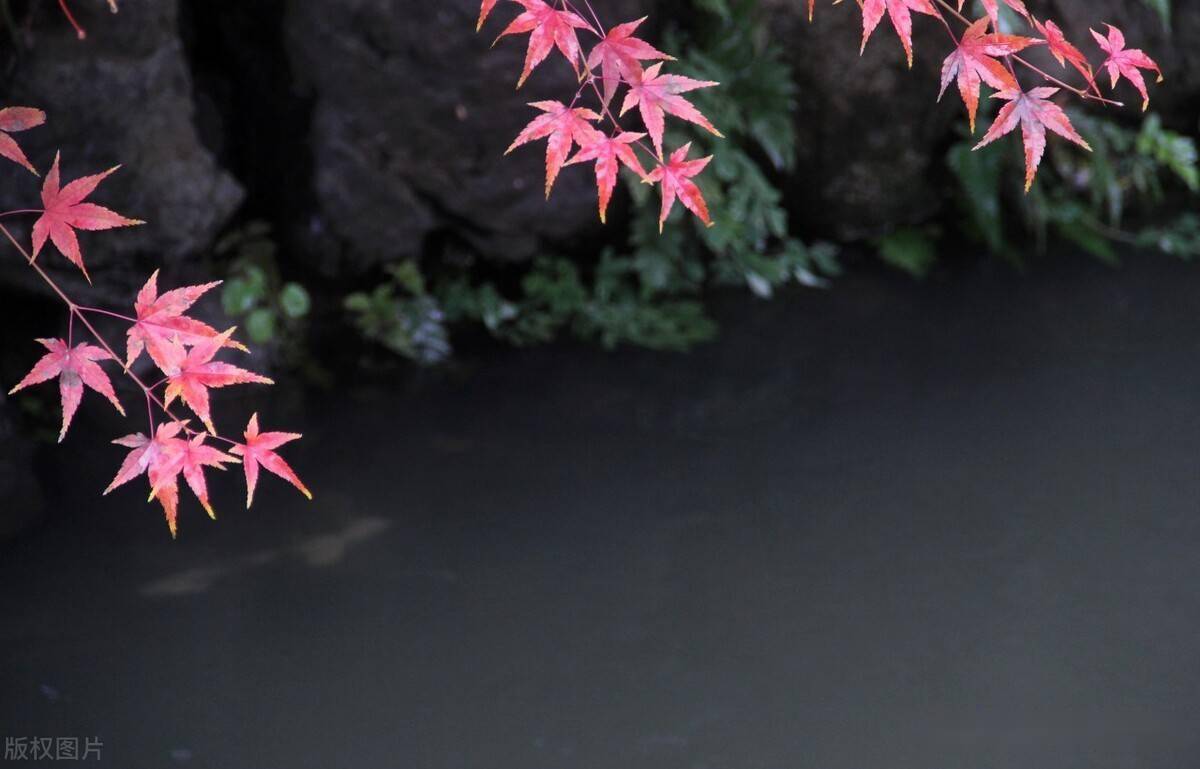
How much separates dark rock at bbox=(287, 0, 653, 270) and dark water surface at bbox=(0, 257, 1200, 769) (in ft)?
1.94

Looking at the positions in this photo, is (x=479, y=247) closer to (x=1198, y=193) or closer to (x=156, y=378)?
(x=156, y=378)

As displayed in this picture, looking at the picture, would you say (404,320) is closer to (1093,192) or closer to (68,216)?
(68,216)

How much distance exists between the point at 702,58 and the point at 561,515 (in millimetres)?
2117

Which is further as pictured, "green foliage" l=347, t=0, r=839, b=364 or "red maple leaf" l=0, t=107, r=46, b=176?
"green foliage" l=347, t=0, r=839, b=364

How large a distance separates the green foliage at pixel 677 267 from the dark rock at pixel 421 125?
202 millimetres

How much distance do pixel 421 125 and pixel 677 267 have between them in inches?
50.1

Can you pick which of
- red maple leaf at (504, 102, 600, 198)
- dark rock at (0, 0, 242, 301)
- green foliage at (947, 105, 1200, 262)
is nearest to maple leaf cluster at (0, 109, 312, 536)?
red maple leaf at (504, 102, 600, 198)

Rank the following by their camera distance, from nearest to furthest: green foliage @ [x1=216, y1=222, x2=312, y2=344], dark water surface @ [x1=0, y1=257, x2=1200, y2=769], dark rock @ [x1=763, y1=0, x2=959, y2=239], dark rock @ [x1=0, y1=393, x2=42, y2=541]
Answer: dark water surface @ [x1=0, y1=257, x2=1200, y2=769] → dark rock @ [x1=0, y1=393, x2=42, y2=541] → green foliage @ [x1=216, y1=222, x2=312, y2=344] → dark rock @ [x1=763, y1=0, x2=959, y2=239]

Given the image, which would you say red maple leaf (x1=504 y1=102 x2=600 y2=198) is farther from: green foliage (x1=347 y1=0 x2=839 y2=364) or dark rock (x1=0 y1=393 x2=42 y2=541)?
green foliage (x1=347 y1=0 x2=839 y2=364)

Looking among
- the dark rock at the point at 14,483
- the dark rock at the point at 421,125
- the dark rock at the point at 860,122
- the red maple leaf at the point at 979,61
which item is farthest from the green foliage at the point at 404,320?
the red maple leaf at the point at 979,61

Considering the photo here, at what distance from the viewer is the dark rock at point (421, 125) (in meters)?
4.08

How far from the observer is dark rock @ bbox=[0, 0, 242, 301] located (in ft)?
11.6

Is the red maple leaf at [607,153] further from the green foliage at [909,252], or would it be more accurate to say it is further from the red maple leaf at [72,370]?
the green foliage at [909,252]

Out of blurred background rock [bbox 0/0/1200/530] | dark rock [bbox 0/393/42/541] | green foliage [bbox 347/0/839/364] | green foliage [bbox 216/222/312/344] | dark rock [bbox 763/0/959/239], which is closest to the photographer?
dark rock [bbox 0/393/42/541]
